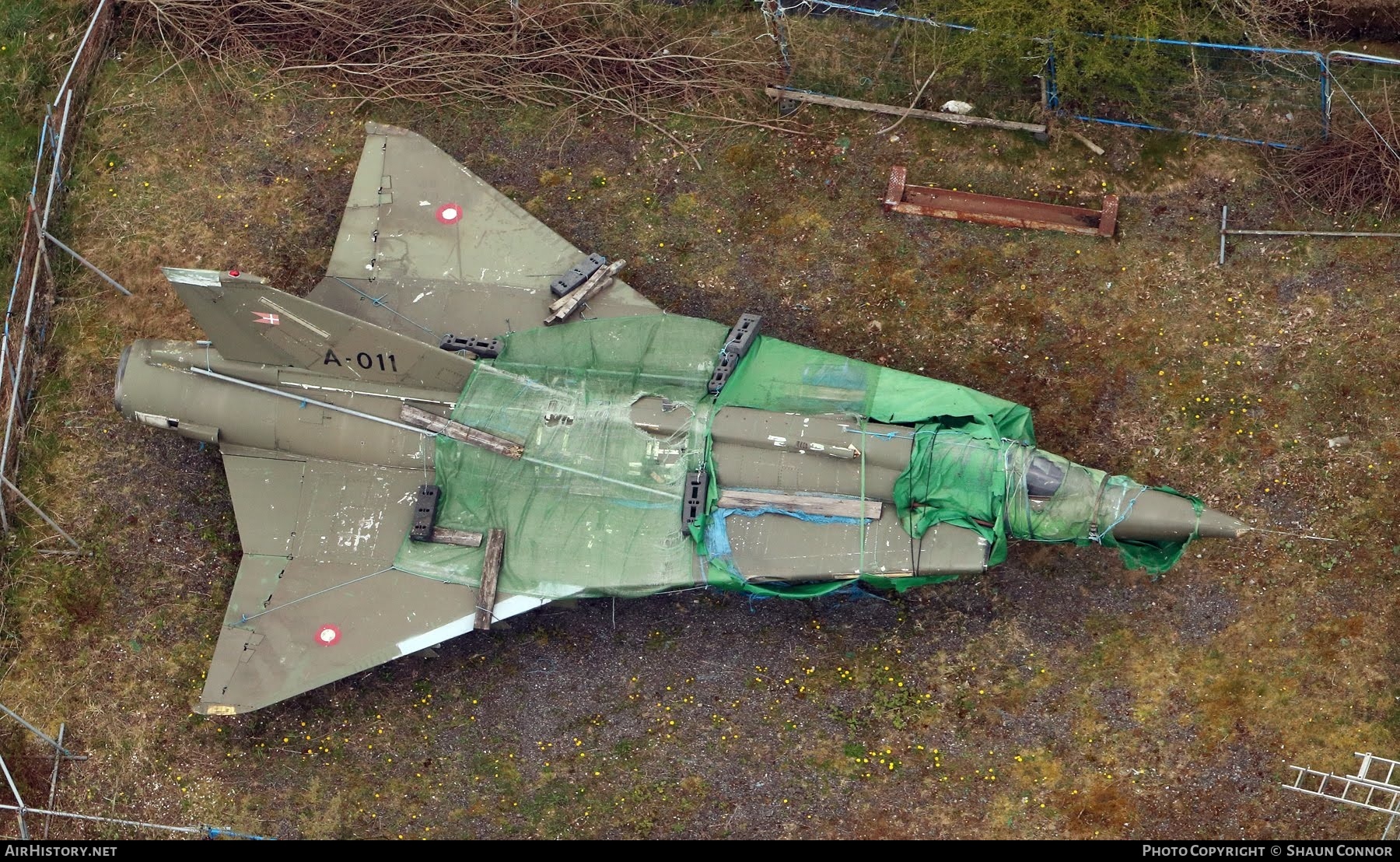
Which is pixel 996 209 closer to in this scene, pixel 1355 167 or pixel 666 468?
pixel 1355 167

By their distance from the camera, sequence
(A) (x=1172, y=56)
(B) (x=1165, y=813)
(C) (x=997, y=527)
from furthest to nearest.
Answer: (A) (x=1172, y=56), (B) (x=1165, y=813), (C) (x=997, y=527)

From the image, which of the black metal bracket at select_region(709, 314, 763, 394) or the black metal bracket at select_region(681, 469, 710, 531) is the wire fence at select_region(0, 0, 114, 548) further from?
the black metal bracket at select_region(709, 314, 763, 394)

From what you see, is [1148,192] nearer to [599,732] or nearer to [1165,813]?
[1165,813]

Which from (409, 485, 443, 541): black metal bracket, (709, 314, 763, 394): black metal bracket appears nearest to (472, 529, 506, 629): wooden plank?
(409, 485, 443, 541): black metal bracket

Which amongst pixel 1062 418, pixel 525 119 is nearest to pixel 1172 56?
pixel 1062 418

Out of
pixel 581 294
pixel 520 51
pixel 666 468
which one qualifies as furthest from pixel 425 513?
pixel 520 51

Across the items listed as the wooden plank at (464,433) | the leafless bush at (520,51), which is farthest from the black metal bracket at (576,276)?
the leafless bush at (520,51)
